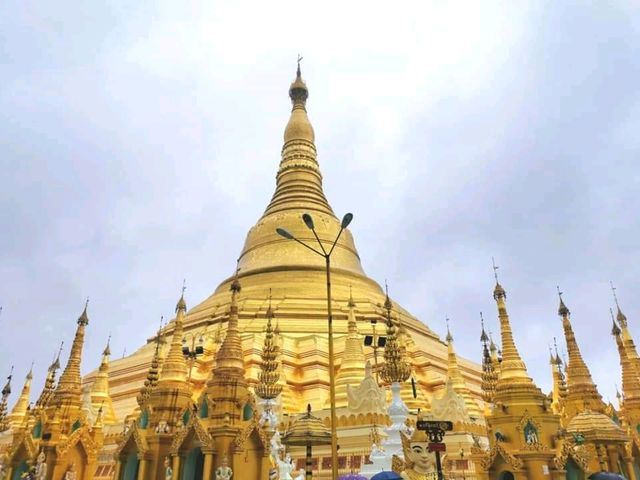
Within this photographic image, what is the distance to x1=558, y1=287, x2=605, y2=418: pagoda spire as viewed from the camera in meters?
14.8

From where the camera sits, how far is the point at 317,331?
92.4 ft

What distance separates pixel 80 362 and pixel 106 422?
618 cm

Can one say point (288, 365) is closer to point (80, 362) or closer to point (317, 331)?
point (317, 331)

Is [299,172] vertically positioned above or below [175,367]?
above

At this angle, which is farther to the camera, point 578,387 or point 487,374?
point 487,374

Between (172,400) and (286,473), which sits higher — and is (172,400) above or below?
above

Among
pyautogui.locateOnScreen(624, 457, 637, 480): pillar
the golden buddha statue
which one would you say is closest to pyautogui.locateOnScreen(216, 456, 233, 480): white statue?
the golden buddha statue

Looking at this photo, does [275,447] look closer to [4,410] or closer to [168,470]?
[168,470]

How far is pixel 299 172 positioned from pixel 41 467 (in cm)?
2833

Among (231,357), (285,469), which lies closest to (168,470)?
(285,469)

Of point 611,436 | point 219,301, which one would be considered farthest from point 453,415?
point 219,301

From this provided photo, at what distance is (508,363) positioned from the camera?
44.6 feet

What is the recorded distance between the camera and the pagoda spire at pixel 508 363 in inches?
520

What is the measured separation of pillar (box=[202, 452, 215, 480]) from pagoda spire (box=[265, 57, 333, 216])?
25.8 meters
